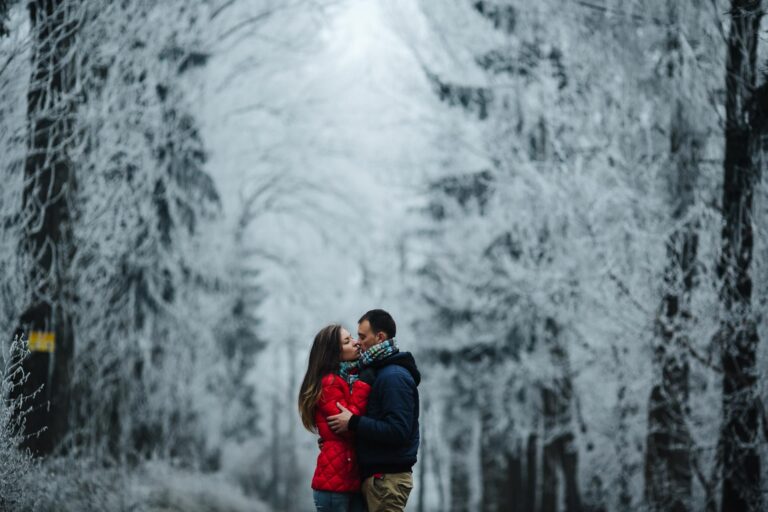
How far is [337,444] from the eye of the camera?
4.91 m

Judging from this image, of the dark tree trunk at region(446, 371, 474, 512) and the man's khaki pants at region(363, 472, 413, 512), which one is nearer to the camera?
the man's khaki pants at region(363, 472, 413, 512)

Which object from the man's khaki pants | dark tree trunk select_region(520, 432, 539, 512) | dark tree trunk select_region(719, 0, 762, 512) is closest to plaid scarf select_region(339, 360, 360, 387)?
the man's khaki pants

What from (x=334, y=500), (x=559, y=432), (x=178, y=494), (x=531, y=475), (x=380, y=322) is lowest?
(x=531, y=475)

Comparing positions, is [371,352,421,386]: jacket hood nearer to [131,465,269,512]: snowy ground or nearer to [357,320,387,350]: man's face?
[357,320,387,350]: man's face

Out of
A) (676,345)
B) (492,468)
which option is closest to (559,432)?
(676,345)

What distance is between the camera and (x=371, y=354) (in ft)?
16.0

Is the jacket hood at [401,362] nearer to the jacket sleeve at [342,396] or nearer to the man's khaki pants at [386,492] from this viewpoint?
the jacket sleeve at [342,396]

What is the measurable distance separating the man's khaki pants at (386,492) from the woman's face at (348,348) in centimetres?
73

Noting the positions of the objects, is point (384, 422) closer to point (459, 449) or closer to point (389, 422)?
point (389, 422)

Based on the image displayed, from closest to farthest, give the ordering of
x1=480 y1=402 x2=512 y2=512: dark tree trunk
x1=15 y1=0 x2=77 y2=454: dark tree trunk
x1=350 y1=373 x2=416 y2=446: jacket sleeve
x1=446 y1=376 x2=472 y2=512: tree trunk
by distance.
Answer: x1=350 y1=373 x2=416 y2=446: jacket sleeve, x1=15 y1=0 x2=77 y2=454: dark tree trunk, x1=480 y1=402 x2=512 y2=512: dark tree trunk, x1=446 y1=376 x2=472 y2=512: tree trunk

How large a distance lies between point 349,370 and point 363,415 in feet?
1.04

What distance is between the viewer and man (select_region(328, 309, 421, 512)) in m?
4.69

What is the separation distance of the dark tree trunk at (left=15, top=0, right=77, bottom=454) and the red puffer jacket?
5015mm

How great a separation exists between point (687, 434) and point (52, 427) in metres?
7.63
